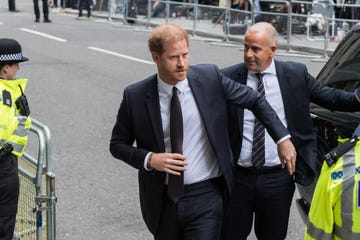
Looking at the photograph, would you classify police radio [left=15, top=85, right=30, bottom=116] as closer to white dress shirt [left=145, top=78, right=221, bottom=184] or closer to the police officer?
the police officer

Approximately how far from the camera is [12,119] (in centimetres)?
419

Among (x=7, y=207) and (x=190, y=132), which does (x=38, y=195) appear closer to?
(x=7, y=207)

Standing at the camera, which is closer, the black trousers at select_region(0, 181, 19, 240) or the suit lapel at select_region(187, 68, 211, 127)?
the suit lapel at select_region(187, 68, 211, 127)

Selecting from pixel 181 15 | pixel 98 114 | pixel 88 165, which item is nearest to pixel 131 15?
pixel 181 15

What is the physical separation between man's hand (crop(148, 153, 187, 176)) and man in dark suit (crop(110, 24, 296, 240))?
0.06 ft

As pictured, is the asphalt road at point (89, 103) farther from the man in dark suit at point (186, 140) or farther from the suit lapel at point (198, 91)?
the suit lapel at point (198, 91)

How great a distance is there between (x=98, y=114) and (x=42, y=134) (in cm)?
534

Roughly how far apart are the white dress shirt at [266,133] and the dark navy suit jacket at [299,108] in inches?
1.2

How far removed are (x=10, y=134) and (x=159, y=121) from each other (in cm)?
115

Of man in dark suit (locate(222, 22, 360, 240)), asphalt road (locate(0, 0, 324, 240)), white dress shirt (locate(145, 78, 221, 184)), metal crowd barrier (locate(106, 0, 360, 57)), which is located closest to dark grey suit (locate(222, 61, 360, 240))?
man in dark suit (locate(222, 22, 360, 240))

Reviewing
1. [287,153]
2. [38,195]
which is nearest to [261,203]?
[287,153]

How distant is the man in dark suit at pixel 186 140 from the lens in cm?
355

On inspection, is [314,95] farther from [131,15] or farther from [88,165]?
[131,15]

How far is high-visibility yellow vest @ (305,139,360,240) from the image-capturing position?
2953 millimetres
